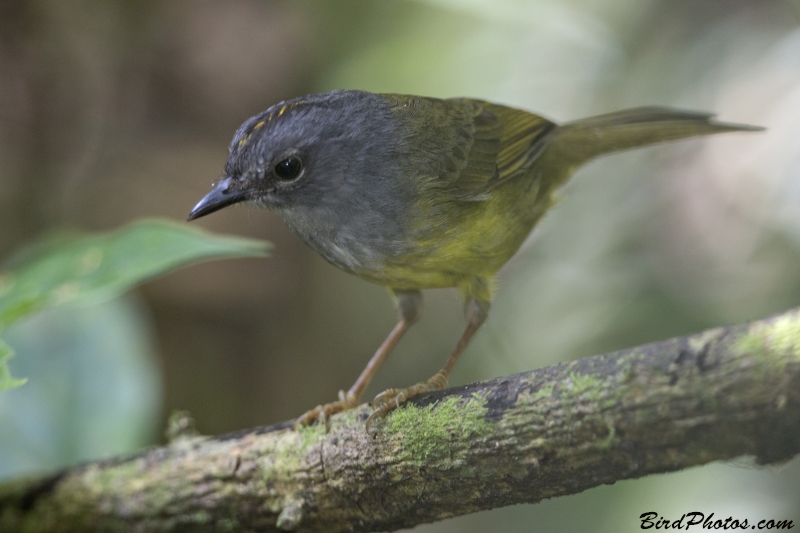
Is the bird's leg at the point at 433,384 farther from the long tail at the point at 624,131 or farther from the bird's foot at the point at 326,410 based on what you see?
the long tail at the point at 624,131

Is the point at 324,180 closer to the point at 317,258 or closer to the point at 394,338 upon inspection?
the point at 394,338

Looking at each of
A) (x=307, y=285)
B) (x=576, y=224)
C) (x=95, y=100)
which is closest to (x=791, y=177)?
(x=576, y=224)

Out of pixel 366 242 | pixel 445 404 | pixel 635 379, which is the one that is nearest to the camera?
pixel 635 379

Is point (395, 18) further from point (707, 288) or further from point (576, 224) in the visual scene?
point (707, 288)

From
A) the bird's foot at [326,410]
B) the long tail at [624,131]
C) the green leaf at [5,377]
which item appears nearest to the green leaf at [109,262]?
the green leaf at [5,377]

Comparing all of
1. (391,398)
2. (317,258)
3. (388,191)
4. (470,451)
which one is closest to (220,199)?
(388,191)

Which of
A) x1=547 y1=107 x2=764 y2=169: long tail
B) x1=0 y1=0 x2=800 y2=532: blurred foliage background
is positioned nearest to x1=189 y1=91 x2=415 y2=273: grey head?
x1=0 y1=0 x2=800 y2=532: blurred foliage background
